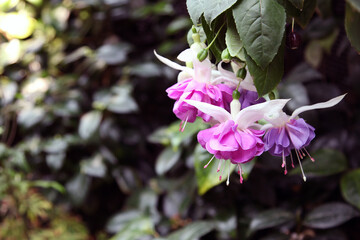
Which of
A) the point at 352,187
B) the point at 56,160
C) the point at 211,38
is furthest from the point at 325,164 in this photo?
the point at 56,160

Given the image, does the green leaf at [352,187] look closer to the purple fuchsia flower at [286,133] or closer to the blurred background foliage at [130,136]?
the blurred background foliage at [130,136]

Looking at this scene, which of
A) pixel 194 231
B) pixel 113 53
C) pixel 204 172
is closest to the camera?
pixel 204 172

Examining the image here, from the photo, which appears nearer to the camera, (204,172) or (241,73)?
(241,73)

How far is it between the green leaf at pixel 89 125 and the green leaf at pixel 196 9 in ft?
2.96

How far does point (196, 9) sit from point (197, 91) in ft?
0.33

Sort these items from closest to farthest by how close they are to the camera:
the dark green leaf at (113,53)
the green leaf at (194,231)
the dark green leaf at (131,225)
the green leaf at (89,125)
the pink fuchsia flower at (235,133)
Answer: the pink fuchsia flower at (235,133)
the green leaf at (194,231)
the dark green leaf at (131,225)
the green leaf at (89,125)
the dark green leaf at (113,53)

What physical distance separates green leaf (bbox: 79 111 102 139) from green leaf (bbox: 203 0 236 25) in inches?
36.4

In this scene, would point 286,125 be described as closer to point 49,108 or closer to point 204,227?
point 204,227

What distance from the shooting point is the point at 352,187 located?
812mm

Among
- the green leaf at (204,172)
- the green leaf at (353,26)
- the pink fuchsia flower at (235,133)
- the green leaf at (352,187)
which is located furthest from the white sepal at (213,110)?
the green leaf at (352,187)

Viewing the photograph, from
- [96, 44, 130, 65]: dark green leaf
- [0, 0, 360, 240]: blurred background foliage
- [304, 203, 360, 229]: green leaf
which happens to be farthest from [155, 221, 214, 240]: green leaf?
[96, 44, 130, 65]: dark green leaf

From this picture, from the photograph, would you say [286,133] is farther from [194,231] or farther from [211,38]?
[194,231]

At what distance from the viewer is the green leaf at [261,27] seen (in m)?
0.41

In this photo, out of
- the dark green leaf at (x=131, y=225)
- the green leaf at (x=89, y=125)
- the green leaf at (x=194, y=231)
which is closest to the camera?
the green leaf at (x=194, y=231)
